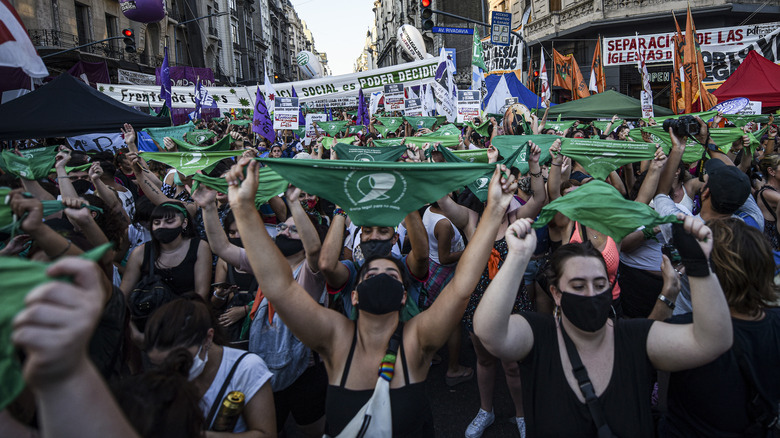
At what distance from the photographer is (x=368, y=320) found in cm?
222

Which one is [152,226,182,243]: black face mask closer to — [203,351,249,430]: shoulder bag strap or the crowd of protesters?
the crowd of protesters

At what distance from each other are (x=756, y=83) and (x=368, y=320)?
12170 millimetres

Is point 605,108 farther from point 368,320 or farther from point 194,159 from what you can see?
point 368,320

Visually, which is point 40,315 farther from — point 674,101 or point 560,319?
point 674,101

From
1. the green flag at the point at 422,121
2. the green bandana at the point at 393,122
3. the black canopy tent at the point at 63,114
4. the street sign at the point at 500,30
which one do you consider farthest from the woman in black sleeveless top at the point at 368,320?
the street sign at the point at 500,30

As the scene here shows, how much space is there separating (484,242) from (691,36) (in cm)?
874

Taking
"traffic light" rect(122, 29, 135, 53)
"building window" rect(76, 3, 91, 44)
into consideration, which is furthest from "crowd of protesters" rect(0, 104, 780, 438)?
"building window" rect(76, 3, 91, 44)

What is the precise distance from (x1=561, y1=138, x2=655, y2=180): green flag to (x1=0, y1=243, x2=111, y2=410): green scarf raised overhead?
4082mm

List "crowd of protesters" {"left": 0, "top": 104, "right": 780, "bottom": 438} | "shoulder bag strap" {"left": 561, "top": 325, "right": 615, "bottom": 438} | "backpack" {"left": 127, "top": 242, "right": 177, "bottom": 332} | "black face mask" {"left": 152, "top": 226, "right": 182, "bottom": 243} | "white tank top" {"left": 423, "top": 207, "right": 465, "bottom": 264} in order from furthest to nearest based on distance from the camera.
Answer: "white tank top" {"left": 423, "top": 207, "right": 465, "bottom": 264}, "black face mask" {"left": 152, "top": 226, "right": 182, "bottom": 243}, "backpack" {"left": 127, "top": 242, "right": 177, "bottom": 332}, "shoulder bag strap" {"left": 561, "top": 325, "right": 615, "bottom": 438}, "crowd of protesters" {"left": 0, "top": 104, "right": 780, "bottom": 438}

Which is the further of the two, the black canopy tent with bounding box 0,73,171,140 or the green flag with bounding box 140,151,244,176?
the black canopy tent with bounding box 0,73,171,140

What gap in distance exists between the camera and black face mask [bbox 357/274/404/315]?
2.16 meters

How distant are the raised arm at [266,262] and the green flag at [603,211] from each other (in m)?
1.17

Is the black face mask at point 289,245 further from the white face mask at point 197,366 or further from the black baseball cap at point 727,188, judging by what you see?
the black baseball cap at point 727,188

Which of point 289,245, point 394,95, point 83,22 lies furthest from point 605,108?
point 83,22
